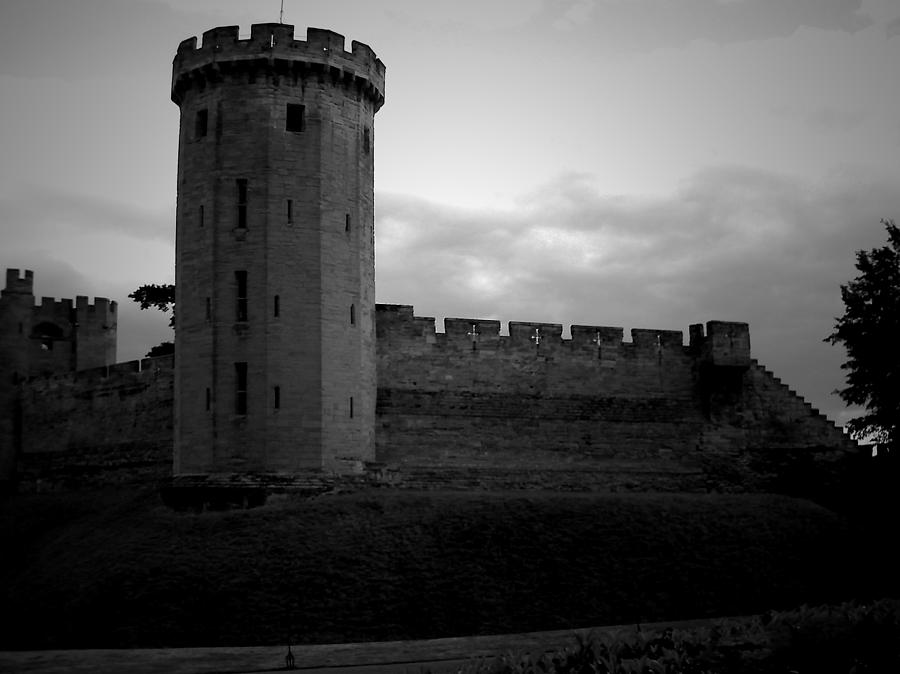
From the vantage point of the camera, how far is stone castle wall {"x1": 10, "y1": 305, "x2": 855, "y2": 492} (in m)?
33.4

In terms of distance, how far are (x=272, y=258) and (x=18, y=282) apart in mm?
20704

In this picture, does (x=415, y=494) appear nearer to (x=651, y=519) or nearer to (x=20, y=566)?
(x=651, y=519)

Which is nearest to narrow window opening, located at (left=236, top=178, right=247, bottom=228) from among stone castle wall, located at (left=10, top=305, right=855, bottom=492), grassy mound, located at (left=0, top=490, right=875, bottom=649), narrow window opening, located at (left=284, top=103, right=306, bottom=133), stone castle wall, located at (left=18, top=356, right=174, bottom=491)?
narrow window opening, located at (left=284, top=103, right=306, bottom=133)

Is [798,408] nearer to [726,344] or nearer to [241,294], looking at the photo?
[726,344]

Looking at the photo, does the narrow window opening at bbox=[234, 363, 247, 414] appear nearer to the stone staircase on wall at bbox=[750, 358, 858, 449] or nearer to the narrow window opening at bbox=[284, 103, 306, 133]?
the narrow window opening at bbox=[284, 103, 306, 133]

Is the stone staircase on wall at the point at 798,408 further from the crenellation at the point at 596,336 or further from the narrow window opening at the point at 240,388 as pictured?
the narrow window opening at the point at 240,388

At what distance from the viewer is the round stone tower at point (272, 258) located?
1180 inches

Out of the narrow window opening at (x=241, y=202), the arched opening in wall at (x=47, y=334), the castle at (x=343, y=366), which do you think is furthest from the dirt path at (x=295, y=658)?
the arched opening in wall at (x=47, y=334)

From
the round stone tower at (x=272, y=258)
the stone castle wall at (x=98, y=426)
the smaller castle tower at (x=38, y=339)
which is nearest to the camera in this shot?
the round stone tower at (x=272, y=258)

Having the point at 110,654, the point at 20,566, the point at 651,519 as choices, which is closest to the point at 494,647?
the point at 110,654

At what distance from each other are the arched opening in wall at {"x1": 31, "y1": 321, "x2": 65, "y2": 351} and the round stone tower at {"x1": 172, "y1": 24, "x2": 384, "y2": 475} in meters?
17.3

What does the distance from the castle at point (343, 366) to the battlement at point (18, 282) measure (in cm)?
933

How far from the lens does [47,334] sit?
155 ft

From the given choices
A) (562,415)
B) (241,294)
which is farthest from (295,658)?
(562,415)
